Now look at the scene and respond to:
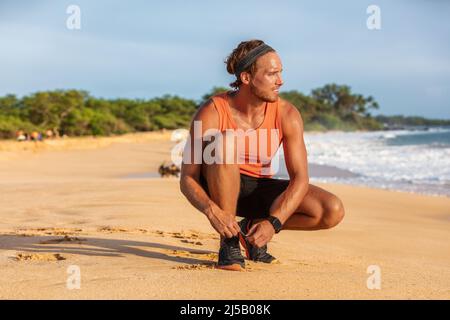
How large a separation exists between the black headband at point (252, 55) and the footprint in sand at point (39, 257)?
1.65 meters

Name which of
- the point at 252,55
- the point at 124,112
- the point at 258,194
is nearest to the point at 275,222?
the point at 258,194

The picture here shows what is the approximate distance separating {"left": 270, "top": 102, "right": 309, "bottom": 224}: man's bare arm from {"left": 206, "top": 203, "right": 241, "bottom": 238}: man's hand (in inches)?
10.0

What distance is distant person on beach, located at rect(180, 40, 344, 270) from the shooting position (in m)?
3.52

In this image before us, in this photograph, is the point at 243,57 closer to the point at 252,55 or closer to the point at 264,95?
the point at 252,55

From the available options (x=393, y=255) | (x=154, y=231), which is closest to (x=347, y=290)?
(x=393, y=255)

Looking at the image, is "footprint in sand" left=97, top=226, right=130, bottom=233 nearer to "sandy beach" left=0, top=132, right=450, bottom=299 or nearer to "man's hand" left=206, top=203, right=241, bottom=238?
"sandy beach" left=0, top=132, right=450, bottom=299

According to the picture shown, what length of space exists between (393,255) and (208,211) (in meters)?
2.15

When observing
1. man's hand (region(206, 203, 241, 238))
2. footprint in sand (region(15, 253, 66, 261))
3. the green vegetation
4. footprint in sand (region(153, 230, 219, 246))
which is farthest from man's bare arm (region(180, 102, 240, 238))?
the green vegetation

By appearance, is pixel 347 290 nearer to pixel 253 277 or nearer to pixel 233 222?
pixel 253 277

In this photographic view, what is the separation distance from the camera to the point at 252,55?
360 cm

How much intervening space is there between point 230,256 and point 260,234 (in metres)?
0.27

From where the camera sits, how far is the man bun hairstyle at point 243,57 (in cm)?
361

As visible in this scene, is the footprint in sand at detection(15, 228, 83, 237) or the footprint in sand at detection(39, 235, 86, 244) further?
the footprint in sand at detection(15, 228, 83, 237)

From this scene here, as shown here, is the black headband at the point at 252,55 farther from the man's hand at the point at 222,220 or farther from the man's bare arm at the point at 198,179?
the man's hand at the point at 222,220
